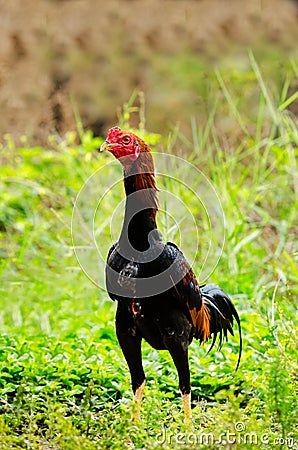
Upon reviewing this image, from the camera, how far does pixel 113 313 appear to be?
4.25 metres

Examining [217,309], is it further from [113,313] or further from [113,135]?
[113,313]

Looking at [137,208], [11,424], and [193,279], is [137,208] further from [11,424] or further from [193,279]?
[11,424]

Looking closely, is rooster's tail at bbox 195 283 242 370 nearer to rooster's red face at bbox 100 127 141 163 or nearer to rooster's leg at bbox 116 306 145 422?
rooster's leg at bbox 116 306 145 422

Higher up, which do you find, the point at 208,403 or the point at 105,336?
the point at 105,336

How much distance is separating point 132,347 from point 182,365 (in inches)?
7.3

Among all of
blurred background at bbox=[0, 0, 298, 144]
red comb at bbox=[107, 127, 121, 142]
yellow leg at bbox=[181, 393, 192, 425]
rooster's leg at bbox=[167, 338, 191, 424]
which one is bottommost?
yellow leg at bbox=[181, 393, 192, 425]

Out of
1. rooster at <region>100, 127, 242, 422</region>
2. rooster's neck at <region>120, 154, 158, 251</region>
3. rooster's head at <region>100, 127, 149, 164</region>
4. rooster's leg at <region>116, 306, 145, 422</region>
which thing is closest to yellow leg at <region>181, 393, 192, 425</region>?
rooster at <region>100, 127, 242, 422</region>

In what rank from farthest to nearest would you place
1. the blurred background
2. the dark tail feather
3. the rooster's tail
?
the blurred background < the dark tail feather < the rooster's tail

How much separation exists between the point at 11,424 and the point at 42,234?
2544 millimetres

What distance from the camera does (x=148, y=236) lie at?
260cm

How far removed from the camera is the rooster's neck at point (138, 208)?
259 cm

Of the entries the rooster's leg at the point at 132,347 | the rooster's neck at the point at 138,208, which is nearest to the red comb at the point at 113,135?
the rooster's neck at the point at 138,208

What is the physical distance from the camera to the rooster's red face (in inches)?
101

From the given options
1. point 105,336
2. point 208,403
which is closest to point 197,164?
point 105,336
